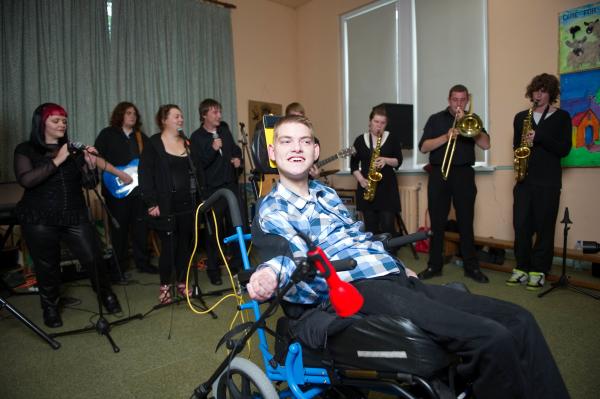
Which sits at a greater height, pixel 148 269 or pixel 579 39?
pixel 579 39

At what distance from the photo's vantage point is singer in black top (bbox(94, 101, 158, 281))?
4.09 meters

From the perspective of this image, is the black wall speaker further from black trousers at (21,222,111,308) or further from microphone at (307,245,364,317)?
microphone at (307,245,364,317)

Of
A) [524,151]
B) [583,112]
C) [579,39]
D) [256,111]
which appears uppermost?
[579,39]

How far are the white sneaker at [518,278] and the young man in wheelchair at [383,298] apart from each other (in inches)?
95.8

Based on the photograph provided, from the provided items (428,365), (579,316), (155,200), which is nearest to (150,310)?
(155,200)

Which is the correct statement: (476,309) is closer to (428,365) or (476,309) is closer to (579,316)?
(428,365)

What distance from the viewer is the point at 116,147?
4109 millimetres

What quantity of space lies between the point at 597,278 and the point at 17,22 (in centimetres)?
610

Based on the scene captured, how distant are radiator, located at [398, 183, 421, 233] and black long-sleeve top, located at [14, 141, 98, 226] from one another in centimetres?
366

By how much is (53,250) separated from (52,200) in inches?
14.3

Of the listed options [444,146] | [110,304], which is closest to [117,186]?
[110,304]

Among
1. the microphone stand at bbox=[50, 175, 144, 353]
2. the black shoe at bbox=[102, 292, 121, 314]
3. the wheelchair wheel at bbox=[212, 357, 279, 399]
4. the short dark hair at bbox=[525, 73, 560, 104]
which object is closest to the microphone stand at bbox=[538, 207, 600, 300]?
the short dark hair at bbox=[525, 73, 560, 104]

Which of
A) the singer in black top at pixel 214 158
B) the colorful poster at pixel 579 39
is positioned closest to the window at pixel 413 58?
the colorful poster at pixel 579 39

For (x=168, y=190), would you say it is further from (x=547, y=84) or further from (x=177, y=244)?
(x=547, y=84)
